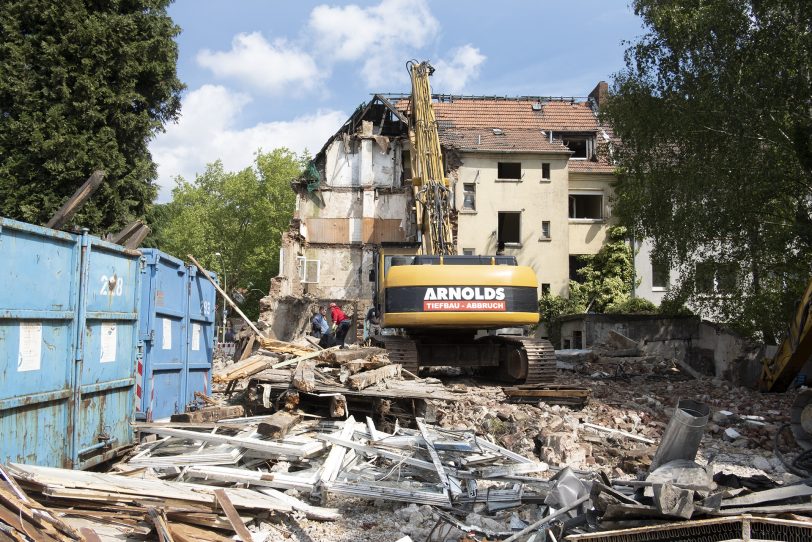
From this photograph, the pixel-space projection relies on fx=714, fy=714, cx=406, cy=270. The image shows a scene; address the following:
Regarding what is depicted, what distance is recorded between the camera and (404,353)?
12.8m

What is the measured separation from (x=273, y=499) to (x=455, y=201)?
2554cm

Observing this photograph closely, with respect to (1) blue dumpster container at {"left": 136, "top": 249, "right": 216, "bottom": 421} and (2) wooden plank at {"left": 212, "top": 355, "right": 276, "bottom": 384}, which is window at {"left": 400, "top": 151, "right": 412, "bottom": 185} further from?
(1) blue dumpster container at {"left": 136, "top": 249, "right": 216, "bottom": 421}

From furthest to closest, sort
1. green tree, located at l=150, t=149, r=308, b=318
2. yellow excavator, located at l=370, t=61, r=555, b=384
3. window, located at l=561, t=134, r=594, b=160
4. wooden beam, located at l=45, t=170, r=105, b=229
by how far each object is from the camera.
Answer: green tree, located at l=150, t=149, r=308, b=318
window, located at l=561, t=134, r=594, b=160
yellow excavator, located at l=370, t=61, r=555, b=384
wooden beam, located at l=45, t=170, r=105, b=229

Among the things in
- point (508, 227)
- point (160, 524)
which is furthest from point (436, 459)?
point (508, 227)

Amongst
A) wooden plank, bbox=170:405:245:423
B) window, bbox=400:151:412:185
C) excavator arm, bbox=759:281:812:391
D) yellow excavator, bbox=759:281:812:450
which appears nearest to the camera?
wooden plank, bbox=170:405:245:423

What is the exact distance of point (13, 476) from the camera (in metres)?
4.28

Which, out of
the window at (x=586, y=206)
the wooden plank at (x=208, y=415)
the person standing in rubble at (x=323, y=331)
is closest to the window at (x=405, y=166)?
the window at (x=586, y=206)

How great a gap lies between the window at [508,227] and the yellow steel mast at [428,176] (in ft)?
35.5

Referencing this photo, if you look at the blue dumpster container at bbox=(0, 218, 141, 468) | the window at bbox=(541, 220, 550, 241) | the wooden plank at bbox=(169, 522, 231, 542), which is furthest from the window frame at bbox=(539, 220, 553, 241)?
the wooden plank at bbox=(169, 522, 231, 542)

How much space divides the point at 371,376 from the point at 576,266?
22847 millimetres

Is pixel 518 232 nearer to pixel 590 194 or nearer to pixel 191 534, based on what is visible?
pixel 590 194

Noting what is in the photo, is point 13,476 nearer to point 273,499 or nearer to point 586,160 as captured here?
point 273,499

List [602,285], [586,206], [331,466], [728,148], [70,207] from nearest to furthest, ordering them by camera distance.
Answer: [331,466], [70,207], [728,148], [602,285], [586,206]

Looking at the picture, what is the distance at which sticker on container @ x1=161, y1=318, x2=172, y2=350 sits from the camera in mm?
7727
